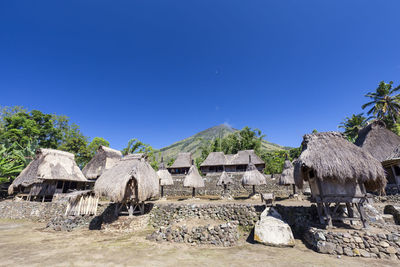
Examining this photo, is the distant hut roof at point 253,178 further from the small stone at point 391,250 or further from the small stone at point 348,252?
the small stone at point 391,250

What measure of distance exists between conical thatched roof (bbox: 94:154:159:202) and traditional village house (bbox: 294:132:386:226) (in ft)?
33.2

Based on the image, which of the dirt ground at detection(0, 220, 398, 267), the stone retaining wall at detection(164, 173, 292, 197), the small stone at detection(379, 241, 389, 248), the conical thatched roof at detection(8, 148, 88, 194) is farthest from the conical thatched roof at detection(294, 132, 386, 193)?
the conical thatched roof at detection(8, 148, 88, 194)

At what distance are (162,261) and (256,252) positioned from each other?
4338mm

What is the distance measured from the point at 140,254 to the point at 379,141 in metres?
24.5

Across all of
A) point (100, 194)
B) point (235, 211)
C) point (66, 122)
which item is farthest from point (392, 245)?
point (66, 122)

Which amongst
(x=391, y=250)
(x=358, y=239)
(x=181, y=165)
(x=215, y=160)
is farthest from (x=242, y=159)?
(x=391, y=250)

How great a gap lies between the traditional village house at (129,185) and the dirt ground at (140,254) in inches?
95.2

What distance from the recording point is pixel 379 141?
1731cm

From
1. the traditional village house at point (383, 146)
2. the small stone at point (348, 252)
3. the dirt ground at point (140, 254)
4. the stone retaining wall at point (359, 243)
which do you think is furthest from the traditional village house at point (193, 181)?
the traditional village house at point (383, 146)

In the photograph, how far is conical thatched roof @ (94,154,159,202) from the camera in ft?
36.4

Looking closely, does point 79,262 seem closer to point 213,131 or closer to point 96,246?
point 96,246

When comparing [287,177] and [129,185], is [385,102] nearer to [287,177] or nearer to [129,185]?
[287,177]

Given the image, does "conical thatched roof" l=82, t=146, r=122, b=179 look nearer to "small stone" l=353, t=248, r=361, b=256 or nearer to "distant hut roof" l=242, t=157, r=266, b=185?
"distant hut roof" l=242, t=157, r=266, b=185

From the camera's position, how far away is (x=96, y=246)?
28.8 feet
